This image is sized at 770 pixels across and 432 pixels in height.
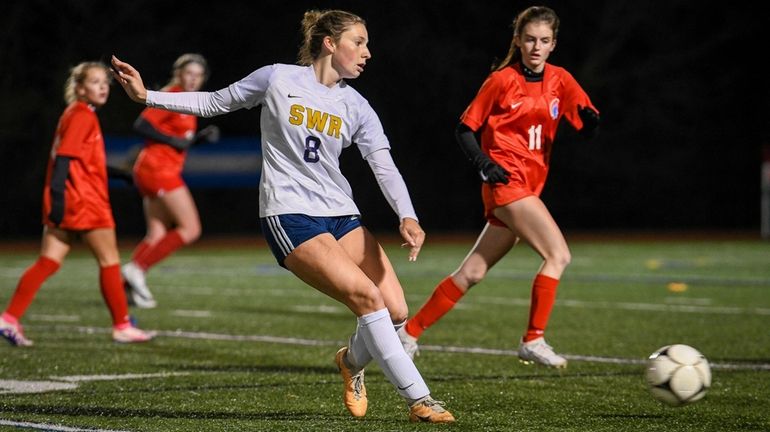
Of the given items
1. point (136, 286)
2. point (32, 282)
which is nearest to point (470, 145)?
point (32, 282)

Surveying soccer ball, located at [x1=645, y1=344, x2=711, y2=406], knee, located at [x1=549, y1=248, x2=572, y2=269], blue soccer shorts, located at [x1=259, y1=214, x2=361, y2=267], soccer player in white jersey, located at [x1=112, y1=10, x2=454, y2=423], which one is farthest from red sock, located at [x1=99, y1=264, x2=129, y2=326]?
soccer ball, located at [x1=645, y1=344, x2=711, y2=406]

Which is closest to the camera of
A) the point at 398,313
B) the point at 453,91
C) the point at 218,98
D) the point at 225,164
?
the point at 218,98

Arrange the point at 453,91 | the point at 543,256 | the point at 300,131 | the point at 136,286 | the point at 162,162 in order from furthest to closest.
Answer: the point at 453,91
the point at 162,162
the point at 136,286
the point at 543,256
the point at 300,131

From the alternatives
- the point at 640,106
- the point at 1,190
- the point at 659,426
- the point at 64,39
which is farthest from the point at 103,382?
the point at 640,106

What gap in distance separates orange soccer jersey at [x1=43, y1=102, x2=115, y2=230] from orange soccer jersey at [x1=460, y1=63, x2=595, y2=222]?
262 centimetres

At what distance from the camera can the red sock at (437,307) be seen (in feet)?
24.2

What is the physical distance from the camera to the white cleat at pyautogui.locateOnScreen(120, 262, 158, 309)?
37.7 feet

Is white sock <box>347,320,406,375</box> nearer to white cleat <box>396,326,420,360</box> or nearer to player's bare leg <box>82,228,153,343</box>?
white cleat <box>396,326,420,360</box>

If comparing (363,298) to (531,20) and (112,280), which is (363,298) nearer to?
(531,20)

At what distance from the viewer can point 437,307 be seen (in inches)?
290

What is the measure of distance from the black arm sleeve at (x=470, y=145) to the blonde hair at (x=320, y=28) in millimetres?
1634

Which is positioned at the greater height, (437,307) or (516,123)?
(516,123)

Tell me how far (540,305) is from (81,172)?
327cm

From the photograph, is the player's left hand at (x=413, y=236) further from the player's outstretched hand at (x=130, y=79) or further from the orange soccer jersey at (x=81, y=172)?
the orange soccer jersey at (x=81, y=172)
